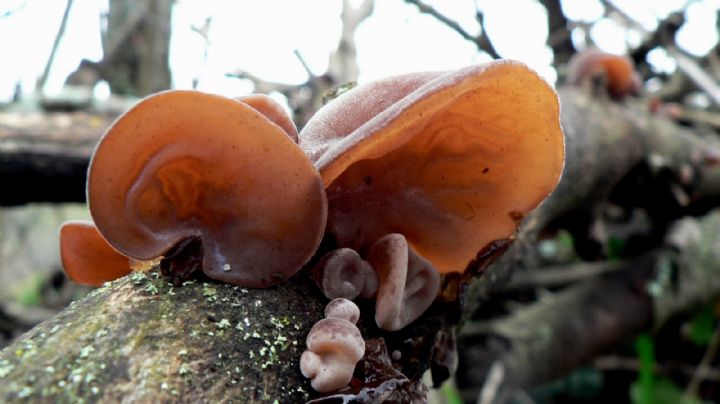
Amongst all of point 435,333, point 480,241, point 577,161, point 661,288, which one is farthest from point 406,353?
point 661,288

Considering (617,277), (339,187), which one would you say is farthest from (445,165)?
(617,277)

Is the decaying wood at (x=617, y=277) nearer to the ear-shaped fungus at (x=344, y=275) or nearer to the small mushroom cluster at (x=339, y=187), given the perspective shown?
the small mushroom cluster at (x=339, y=187)

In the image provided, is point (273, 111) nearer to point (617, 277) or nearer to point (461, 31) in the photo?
point (461, 31)

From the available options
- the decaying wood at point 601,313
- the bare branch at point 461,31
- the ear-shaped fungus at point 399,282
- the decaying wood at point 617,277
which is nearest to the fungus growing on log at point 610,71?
the decaying wood at point 617,277

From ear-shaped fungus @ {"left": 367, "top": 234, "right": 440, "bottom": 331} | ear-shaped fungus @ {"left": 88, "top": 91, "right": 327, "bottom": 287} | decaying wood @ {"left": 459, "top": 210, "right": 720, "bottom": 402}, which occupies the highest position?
ear-shaped fungus @ {"left": 88, "top": 91, "right": 327, "bottom": 287}

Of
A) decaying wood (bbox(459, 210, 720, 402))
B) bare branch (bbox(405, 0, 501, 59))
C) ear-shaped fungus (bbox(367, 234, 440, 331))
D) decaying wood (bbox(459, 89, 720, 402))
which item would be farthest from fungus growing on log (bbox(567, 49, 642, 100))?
ear-shaped fungus (bbox(367, 234, 440, 331))

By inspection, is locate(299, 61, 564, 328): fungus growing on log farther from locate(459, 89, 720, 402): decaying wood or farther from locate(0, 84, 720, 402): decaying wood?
locate(459, 89, 720, 402): decaying wood

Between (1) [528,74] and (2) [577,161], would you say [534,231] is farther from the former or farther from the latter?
(1) [528,74]

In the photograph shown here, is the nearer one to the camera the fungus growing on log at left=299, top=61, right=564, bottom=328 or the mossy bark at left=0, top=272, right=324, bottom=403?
the mossy bark at left=0, top=272, right=324, bottom=403
